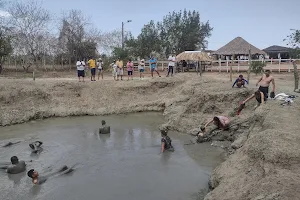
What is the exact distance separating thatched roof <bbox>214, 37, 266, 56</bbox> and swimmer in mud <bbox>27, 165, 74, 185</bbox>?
93.4 feet

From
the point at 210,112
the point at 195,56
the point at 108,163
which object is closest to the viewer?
the point at 108,163

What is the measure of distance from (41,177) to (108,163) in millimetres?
2116

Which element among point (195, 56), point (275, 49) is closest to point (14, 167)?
point (195, 56)

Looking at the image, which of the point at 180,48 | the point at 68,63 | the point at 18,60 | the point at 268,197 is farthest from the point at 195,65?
the point at 268,197

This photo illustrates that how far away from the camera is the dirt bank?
628 centimetres

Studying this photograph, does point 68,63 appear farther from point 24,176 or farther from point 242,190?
point 242,190

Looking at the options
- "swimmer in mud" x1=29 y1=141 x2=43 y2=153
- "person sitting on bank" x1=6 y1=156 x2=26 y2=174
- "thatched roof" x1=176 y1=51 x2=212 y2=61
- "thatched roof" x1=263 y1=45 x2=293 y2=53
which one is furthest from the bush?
"thatched roof" x1=263 y1=45 x2=293 y2=53

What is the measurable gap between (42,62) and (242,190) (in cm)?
2710

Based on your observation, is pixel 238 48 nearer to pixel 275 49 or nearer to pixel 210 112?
pixel 275 49

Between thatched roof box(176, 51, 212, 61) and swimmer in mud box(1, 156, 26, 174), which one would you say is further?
thatched roof box(176, 51, 212, 61)

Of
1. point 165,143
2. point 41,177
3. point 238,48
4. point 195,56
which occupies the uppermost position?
point 238,48

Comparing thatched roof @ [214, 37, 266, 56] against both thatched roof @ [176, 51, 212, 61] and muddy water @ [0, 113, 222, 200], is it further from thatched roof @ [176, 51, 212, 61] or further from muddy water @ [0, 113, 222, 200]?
muddy water @ [0, 113, 222, 200]

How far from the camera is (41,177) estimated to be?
8.55 m

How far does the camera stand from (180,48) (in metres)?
36.3
